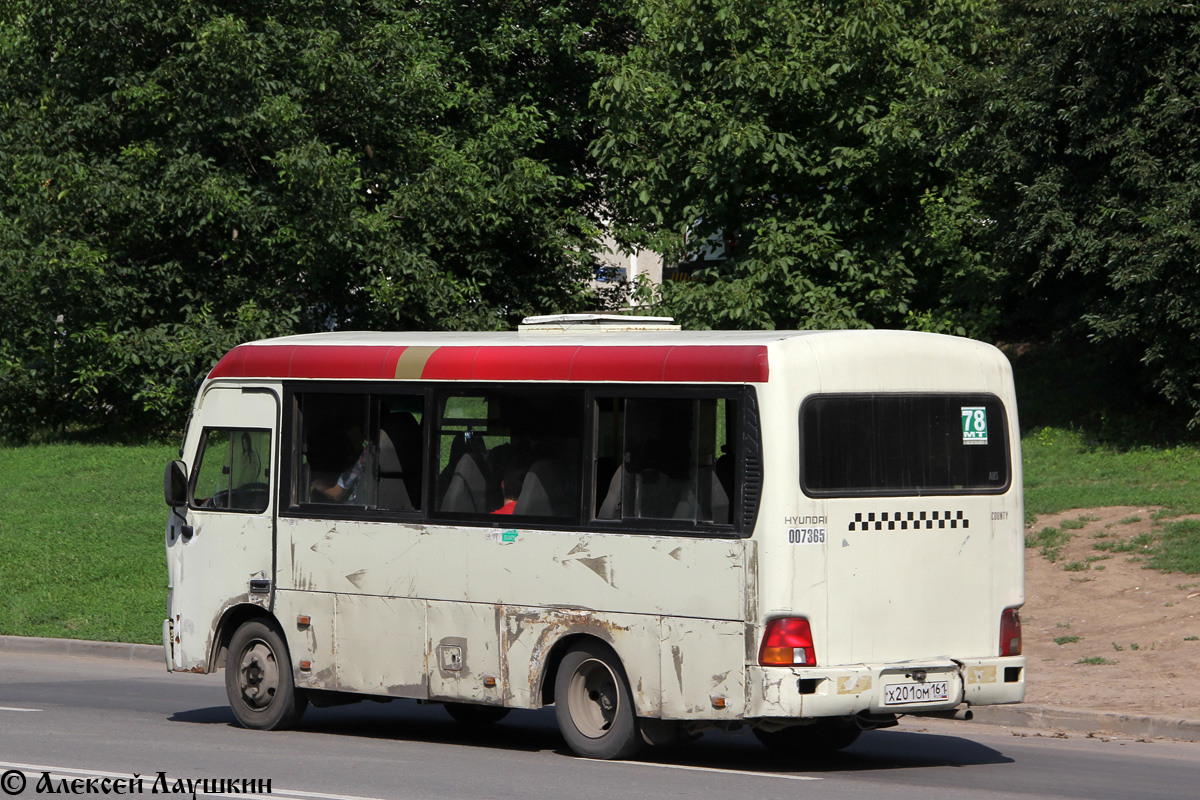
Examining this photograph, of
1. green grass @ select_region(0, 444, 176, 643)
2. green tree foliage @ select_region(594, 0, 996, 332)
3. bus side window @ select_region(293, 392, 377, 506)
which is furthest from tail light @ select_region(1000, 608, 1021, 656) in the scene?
green tree foliage @ select_region(594, 0, 996, 332)

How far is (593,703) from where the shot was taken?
31.8 feet

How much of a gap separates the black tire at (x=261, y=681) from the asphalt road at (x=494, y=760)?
16cm

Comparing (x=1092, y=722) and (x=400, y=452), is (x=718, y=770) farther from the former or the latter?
(x=1092, y=722)

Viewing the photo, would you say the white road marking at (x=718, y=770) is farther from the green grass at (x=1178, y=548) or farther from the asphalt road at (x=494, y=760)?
the green grass at (x=1178, y=548)

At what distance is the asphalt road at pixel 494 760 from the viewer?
332 inches

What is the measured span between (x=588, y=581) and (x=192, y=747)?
8.90ft

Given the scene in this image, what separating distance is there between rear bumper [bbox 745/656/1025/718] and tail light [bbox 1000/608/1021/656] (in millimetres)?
53

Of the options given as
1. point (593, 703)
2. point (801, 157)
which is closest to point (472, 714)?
point (593, 703)

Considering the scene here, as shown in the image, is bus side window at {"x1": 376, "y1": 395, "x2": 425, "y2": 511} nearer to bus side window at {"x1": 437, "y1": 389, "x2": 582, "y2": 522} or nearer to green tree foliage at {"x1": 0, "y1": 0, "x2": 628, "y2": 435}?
bus side window at {"x1": 437, "y1": 389, "x2": 582, "y2": 522}

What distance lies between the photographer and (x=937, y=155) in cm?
2302

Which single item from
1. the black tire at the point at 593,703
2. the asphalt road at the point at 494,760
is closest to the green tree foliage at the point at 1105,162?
the asphalt road at the point at 494,760

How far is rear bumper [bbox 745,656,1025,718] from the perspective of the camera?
862cm

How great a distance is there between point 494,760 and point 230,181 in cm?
1840

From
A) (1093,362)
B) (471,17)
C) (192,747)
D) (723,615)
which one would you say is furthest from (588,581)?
(471,17)
